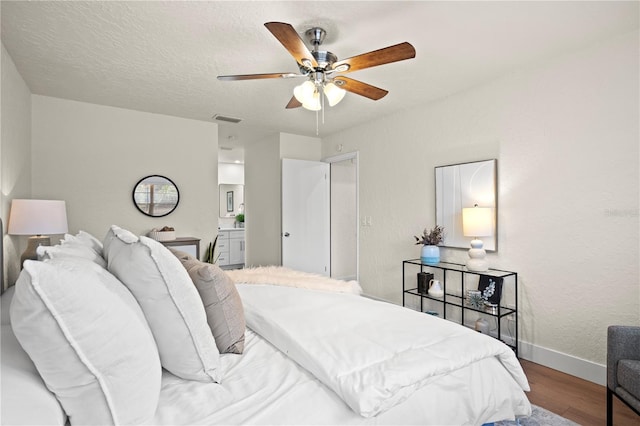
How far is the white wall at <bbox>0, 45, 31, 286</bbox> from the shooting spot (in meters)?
2.47

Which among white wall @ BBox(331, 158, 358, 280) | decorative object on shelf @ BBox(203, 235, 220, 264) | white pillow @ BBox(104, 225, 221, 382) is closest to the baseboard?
white pillow @ BBox(104, 225, 221, 382)

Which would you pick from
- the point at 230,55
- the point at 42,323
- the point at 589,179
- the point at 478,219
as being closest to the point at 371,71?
the point at 230,55

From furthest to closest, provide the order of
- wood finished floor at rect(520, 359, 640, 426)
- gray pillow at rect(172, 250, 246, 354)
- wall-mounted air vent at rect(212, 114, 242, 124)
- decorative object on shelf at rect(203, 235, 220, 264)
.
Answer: decorative object on shelf at rect(203, 235, 220, 264) < wall-mounted air vent at rect(212, 114, 242, 124) < wood finished floor at rect(520, 359, 640, 426) < gray pillow at rect(172, 250, 246, 354)

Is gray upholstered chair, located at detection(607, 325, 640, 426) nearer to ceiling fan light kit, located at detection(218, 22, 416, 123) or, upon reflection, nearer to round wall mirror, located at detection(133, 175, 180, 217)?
ceiling fan light kit, located at detection(218, 22, 416, 123)

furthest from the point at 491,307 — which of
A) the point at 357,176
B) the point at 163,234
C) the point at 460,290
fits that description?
the point at 163,234

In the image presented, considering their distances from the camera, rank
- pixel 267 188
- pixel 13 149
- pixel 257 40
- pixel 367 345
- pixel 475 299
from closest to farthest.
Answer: pixel 367 345
pixel 257 40
pixel 13 149
pixel 475 299
pixel 267 188

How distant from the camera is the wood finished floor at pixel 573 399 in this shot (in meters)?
1.99

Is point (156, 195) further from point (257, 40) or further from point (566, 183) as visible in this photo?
point (566, 183)

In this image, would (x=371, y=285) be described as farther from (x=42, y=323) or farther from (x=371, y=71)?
(x=42, y=323)

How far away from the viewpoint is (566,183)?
8.45 feet

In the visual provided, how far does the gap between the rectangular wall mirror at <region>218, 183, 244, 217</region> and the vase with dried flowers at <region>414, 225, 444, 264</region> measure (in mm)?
5461

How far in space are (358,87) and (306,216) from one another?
280cm

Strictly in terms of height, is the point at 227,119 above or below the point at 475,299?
above

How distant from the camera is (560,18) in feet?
6.93
